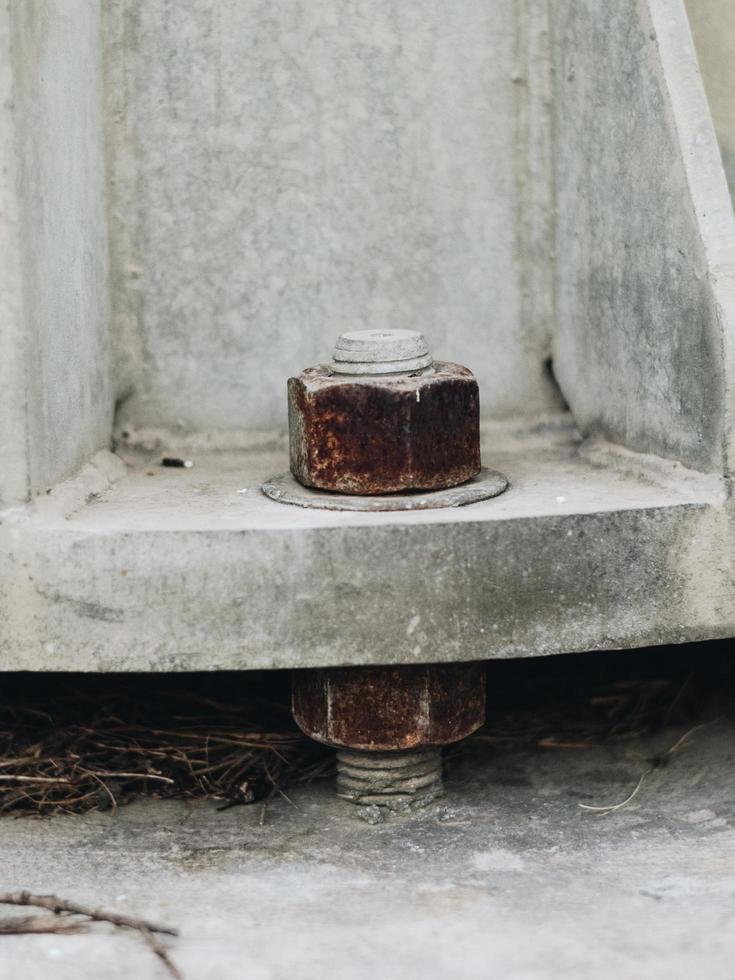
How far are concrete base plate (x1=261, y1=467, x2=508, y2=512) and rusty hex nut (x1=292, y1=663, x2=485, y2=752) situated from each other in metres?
0.27

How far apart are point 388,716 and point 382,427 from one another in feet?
1.59

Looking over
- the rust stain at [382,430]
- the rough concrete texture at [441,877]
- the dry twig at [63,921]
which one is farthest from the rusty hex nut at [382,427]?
the dry twig at [63,921]

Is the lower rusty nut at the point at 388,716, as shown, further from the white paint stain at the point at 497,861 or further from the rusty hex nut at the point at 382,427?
the rusty hex nut at the point at 382,427

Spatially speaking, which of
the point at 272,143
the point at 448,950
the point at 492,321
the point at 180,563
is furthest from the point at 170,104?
the point at 448,950

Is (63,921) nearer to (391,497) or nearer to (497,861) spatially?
(497,861)

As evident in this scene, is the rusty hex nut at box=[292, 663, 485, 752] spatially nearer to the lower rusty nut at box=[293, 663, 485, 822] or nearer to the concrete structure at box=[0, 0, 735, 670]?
the lower rusty nut at box=[293, 663, 485, 822]

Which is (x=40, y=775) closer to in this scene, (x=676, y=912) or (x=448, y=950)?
(x=448, y=950)

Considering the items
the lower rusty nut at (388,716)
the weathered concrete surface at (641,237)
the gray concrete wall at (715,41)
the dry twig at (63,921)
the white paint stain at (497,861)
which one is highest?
the gray concrete wall at (715,41)

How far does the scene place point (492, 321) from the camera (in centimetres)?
300

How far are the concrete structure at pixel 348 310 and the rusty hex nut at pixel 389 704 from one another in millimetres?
120

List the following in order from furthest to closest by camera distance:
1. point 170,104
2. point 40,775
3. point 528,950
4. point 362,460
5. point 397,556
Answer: point 170,104, point 40,775, point 362,460, point 397,556, point 528,950

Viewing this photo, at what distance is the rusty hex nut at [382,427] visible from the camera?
2.48 m

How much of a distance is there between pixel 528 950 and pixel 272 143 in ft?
5.24

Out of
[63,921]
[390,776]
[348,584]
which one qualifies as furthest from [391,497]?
[63,921]
